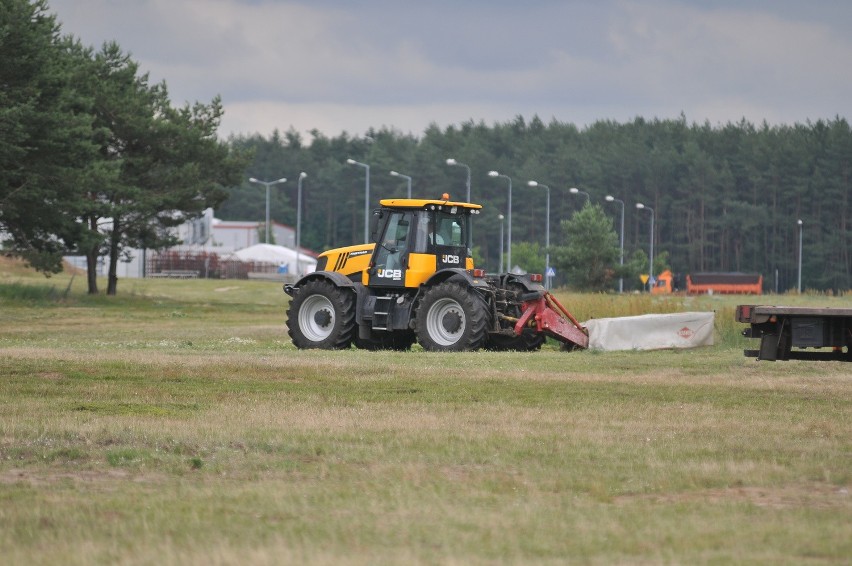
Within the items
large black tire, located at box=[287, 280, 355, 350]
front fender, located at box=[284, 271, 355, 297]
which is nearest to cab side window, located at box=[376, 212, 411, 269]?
front fender, located at box=[284, 271, 355, 297]

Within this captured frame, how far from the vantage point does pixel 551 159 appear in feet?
478

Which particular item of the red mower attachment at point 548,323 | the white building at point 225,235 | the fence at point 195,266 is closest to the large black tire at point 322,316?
the red mower attachment at point 548,323

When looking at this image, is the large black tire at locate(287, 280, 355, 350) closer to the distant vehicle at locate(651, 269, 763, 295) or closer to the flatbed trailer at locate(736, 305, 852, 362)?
the flatbed trailer at locate(736, 305, 852, 362)

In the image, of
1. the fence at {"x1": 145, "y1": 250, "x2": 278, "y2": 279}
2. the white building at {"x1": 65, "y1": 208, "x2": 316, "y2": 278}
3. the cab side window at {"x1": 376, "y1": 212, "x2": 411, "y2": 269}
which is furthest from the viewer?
the white building at {"x1": 65, "y1": 208, "x2": 316, "y2": 278}

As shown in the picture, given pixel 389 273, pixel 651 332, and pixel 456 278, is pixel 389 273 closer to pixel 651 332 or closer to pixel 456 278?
pixel 456 278

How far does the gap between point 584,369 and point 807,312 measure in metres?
4.12

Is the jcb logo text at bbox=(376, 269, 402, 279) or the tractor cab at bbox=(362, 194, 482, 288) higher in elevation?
the tractor cab at bbox=(362, 194, 482, 288)

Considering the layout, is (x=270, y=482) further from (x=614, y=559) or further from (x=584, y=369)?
(x=584, y=369)

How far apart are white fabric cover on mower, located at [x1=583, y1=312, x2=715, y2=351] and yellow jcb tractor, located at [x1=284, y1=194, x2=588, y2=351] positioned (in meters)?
0.35

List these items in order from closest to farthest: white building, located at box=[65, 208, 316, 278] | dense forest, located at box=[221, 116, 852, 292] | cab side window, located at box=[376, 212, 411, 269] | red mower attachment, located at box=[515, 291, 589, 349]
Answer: red mower attachment, located at box=[515, 291, 589, 349] < cab side window, located at box=[376, 212, 411, 269] < dense forest, located at box=[221, 116, 852, 292] < white building, located at box=[65, 208, 316, 278]

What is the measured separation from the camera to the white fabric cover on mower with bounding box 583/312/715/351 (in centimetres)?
2712

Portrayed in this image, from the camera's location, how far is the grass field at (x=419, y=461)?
28.1 feet

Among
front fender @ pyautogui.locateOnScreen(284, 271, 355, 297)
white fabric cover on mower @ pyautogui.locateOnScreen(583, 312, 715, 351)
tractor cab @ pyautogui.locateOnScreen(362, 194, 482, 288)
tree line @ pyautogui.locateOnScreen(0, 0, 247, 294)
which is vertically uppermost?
tree line @ pyautogui.locateOnScreen(0, 0, 247, 294)

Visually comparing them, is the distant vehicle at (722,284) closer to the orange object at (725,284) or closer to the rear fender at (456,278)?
the orange object at (725,284)
